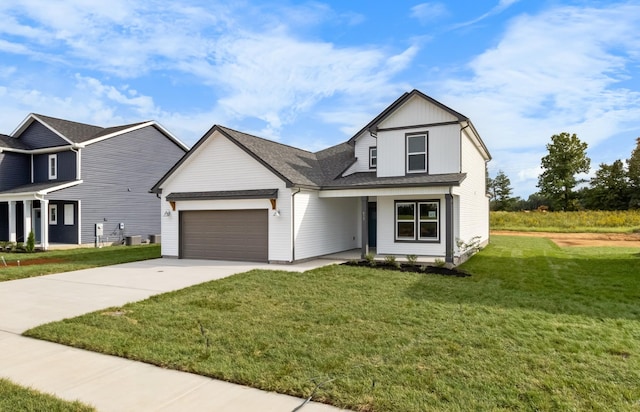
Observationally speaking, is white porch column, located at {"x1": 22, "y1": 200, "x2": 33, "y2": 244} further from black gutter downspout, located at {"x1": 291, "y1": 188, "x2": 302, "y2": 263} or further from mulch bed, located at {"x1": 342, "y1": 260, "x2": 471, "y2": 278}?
mulch bed, located at {"x1": 342, "y1": 260, "x2": 471, "y2": 278}

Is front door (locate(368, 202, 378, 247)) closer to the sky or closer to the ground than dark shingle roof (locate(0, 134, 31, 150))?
closer to the ground

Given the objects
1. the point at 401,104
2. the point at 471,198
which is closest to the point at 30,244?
the point at 401,104

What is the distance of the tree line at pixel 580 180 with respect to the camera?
4394 centimetres

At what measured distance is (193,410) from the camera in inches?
144

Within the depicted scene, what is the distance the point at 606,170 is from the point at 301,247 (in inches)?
1838

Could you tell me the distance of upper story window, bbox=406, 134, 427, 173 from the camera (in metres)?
14.4

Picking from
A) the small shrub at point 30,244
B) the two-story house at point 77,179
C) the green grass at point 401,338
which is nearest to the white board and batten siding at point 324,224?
the green grass at point 401,338

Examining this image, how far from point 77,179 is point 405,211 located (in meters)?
17.7

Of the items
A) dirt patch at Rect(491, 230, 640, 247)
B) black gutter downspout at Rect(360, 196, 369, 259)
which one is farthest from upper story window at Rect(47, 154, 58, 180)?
dirt patch at Rect(491, 230, 640, 247)

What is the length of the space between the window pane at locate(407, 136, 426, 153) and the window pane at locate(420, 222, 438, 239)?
2.72 m

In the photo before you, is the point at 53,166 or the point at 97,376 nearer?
the point at 97,376

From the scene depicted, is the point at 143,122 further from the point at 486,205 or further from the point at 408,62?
the point at 486,205

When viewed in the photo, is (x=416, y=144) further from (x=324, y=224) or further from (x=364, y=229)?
(x=324, y=224)

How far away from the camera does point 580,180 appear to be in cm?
4559
